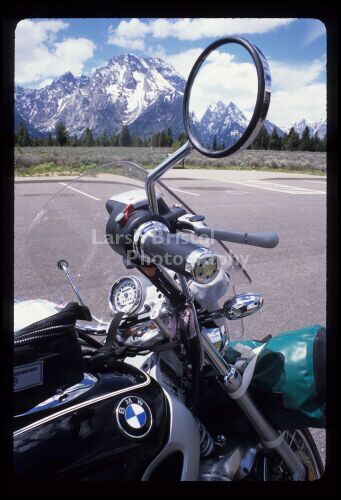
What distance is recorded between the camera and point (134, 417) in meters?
1.14

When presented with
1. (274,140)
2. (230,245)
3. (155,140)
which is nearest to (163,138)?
(155,140)

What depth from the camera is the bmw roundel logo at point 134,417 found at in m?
1.12

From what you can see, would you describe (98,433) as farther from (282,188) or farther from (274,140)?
(282,188)

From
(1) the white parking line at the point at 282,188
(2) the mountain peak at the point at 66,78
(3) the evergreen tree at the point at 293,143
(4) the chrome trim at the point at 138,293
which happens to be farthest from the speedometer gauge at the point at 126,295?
(2) the mountain peak at the point at 66,78

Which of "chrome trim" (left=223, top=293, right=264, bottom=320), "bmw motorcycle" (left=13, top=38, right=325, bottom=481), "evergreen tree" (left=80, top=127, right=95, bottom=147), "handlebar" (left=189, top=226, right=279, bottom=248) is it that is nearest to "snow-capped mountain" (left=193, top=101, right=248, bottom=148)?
"bmw motorcycle" (left=13, top=38, right=325, bottom=481)

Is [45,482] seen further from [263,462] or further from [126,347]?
[263,462]

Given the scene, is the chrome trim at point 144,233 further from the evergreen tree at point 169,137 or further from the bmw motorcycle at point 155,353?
the evergreen tree at point 169,137

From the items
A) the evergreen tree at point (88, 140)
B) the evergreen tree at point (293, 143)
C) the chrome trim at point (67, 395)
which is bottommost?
the chrome trim at point (67, 395)

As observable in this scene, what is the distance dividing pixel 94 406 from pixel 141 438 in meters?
0.14

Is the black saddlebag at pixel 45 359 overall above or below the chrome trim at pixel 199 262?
below

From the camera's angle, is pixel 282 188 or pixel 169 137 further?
pixel 282 188

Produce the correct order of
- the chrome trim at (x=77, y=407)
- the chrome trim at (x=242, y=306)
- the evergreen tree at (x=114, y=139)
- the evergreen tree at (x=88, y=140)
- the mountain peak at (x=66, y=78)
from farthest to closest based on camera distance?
the mountain peak at (x=66, y=78) → the evergreen tree at (x=88, y=140) → the evergreen tree at (x=114, y=139) → the chrome trim at (x=242, y=306) → the chrome trim at (x=77, y=407)

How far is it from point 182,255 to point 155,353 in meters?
0.53
